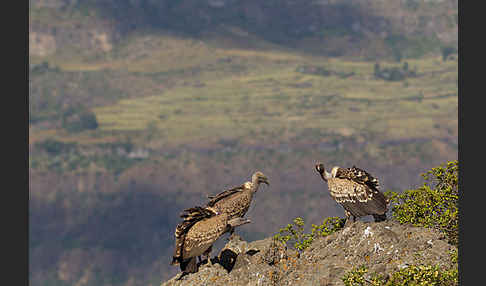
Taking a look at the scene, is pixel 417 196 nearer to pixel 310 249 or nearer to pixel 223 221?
pixel 310 249

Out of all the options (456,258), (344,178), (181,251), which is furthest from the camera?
(344,178)

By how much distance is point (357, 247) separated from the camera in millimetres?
43906

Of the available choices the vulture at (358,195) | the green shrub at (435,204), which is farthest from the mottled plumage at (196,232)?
the green shrub at (435,204)

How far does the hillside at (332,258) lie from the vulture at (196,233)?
99 centimetres

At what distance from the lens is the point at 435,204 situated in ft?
154

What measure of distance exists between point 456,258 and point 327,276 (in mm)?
6319

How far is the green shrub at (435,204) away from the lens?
148 feet

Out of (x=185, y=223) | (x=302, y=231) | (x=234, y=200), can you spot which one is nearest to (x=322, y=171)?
Answer: (x=302, y=231)

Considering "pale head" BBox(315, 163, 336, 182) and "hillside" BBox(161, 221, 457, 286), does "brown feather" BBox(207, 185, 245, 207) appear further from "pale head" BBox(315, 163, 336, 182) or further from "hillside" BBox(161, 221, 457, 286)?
"pale head" BBox(315, 163, 336, 182)

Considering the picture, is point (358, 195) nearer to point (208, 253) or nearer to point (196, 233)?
point (208, 253)

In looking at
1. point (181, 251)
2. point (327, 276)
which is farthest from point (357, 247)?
point (181, 251)

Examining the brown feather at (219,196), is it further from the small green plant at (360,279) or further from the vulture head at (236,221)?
the small green plant at (360,279)

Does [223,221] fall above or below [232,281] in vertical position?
above

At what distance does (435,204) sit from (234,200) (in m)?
11.1
